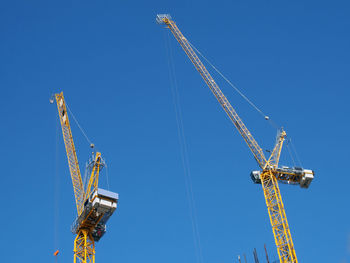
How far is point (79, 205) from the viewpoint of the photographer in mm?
89188

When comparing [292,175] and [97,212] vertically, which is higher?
[292,175]

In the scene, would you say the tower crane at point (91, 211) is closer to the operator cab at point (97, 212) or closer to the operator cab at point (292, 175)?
the operator cab at point (97, 212)

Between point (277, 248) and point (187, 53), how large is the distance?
1553 inches

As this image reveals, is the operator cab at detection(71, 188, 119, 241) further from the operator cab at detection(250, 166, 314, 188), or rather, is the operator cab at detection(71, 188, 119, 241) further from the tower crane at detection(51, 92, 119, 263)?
the operator cab at detection(250, 166, 314, 188)

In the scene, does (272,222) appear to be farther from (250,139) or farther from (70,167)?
(70,167)

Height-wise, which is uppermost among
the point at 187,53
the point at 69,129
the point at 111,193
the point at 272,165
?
the point at 187,53

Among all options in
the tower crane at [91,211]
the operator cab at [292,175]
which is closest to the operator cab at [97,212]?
the tower crane at [91,211]

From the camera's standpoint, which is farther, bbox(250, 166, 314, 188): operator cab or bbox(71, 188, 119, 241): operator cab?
bbox(250, 166, 314, 188): operator cab

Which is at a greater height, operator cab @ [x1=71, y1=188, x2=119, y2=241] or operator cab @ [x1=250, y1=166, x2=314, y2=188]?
operator cab @ [x1=250, y1=166, x2=314, y2=188]

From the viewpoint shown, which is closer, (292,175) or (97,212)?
(97,212)

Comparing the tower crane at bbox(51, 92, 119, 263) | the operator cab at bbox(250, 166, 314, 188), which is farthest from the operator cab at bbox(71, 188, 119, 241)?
the operator cab at bbox(250, 166, 314, 188)

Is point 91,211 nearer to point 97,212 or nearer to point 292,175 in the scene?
point 97,212

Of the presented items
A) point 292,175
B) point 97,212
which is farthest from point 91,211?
point 292,175

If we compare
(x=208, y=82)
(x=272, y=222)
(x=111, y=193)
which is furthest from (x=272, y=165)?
(x=111, y=193)
